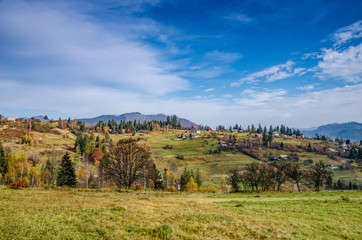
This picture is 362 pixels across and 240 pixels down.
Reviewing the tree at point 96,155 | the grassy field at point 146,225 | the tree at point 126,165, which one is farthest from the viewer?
the tree at point 96,155

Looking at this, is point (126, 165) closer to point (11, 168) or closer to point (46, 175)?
point (46, 175)

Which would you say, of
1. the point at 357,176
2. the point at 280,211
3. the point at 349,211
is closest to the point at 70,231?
the point at 280,211

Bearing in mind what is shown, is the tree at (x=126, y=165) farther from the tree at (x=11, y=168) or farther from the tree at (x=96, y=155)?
the tree at (x=96, y=155)

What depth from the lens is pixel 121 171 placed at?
4931cm

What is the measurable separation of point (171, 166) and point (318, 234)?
15802cm

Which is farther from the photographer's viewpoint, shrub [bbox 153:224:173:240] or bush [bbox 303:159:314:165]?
bush [bbox 303:159:314:165]

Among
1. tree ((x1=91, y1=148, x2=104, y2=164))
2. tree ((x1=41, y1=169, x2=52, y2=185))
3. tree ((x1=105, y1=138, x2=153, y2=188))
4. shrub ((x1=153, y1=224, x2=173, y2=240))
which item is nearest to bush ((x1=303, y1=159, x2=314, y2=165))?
tree ((x1=91, y1=148, x2=104, y2=164))

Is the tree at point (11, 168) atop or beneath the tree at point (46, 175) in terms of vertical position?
atop

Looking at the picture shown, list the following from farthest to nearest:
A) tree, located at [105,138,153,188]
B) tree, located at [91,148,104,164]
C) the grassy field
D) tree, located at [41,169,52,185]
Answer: tree, located at [91,148,104,164]
tree, located at [41,169,52,185]
tree, located at [105,138,153,188]
the grassy field

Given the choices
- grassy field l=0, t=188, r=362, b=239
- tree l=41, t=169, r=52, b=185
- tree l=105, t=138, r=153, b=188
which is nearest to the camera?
grassy field l=0, t=188, r=362, b=239

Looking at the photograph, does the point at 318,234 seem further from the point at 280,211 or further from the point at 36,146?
the point at 36,146

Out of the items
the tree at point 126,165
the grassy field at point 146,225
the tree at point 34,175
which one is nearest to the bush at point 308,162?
the tree at point 126,165

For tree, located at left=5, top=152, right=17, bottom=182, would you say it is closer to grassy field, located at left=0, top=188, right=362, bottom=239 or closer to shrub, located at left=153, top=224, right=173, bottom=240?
grassy field, located at left=0, top=188, right=362, bottom=239

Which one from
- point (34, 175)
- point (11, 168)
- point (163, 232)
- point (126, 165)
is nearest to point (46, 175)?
point (34, 175)
